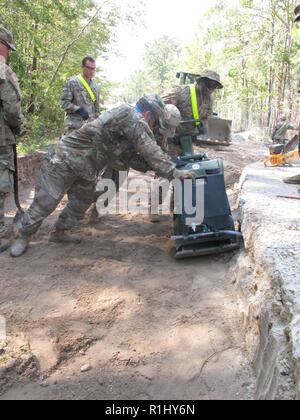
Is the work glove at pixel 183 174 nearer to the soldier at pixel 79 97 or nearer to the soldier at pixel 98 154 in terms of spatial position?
the soldier at pixel 98 154

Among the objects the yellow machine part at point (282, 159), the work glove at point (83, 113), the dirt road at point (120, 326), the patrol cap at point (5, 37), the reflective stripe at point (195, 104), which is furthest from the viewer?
the yellow machine part at point (282, 159)

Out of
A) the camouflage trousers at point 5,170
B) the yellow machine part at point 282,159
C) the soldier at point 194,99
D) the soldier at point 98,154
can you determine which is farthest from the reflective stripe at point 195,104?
the yellow machine part at point 282,159

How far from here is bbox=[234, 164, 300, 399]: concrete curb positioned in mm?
1736

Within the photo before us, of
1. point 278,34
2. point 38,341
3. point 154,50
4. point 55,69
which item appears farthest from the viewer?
point 154,50

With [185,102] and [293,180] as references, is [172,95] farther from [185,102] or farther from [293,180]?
[293,180]

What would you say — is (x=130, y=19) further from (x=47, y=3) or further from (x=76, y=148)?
(x=76, y=148)

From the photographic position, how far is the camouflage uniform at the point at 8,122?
3.92 meters

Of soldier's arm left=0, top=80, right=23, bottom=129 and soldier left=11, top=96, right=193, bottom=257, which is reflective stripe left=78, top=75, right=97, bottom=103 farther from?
soldier left=11, top=96, right=193, bottom=257

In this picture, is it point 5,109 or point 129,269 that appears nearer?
point 129,269

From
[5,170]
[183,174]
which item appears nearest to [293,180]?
[183,174]

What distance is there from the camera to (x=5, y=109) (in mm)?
4008

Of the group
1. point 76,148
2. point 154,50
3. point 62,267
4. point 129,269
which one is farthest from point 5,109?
point 154,50
